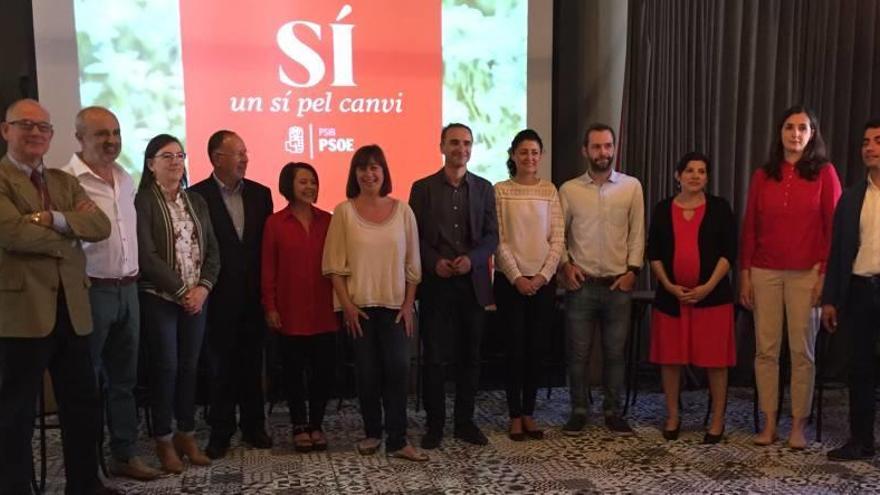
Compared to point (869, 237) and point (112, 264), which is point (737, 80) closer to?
point (869, 237)

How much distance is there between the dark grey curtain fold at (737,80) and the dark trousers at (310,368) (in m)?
2.21

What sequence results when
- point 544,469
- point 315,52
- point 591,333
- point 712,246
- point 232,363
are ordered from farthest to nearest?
point 315,52 → point 591,333 → point 712,246 → point 232,363 → point 544,469

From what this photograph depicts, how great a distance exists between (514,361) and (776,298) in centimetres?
121

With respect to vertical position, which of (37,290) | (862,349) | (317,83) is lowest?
(862,349)

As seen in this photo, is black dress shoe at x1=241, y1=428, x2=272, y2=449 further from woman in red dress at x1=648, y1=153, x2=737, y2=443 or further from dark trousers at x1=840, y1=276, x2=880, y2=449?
dark trousers at x1=840, y1=276, x2=880, y2=449

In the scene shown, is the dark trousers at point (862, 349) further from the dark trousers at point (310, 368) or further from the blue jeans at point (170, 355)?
the blue jeans at point (170, 355)

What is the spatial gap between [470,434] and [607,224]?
3.84ft

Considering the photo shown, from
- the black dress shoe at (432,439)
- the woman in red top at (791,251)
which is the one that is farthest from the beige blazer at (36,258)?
the woman in red top at (791,251)

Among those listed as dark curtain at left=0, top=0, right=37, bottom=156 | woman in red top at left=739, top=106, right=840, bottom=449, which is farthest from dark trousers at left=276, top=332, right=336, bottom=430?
dark curtain at left=0, top=0, right=37, bottom=156

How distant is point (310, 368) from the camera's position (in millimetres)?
3105

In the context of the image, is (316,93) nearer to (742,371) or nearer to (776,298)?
(776,298)

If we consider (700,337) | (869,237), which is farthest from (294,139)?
(869,237)

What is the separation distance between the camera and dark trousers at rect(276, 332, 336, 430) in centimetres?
305

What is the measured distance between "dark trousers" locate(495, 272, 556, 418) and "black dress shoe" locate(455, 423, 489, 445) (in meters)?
Result: 0.21
